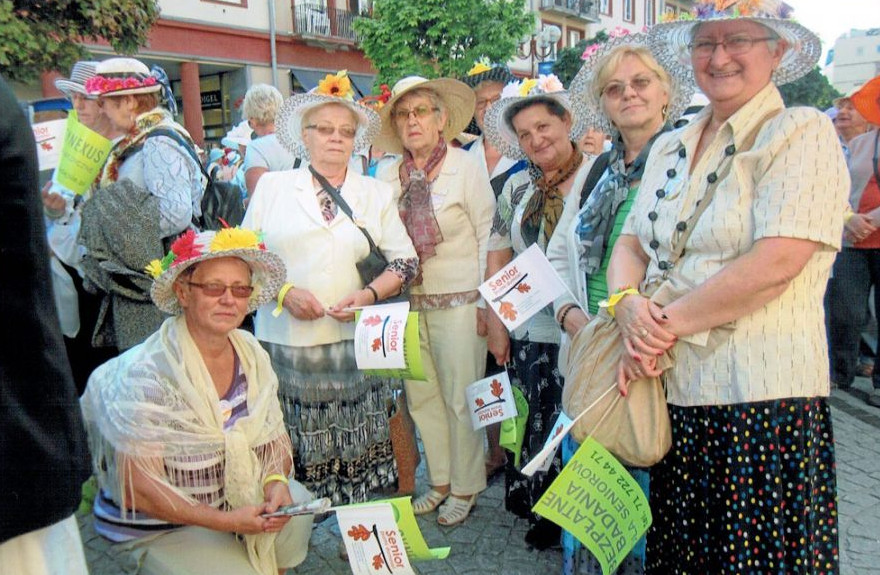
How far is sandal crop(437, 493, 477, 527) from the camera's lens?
11.4 ft

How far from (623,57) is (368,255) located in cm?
137

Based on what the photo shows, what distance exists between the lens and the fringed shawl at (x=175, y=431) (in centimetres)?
223

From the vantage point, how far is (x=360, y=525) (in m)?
2.35

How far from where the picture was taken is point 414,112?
3.38 metres

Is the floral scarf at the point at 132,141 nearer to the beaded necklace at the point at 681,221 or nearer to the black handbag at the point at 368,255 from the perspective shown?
the black handbag at the point at 368,255

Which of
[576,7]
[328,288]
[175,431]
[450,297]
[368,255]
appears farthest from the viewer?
[576,7]

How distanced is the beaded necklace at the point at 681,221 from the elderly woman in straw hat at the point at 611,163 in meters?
0.42

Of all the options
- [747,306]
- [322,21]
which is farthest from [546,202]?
[322,21]

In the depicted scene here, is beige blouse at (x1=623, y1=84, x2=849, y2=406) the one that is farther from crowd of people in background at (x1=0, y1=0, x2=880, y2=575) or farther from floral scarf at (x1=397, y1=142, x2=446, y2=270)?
floral scarf at (x1=397, y1=142, x2=446, y2=270)

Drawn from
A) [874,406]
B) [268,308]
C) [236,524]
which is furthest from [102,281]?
[874,406]

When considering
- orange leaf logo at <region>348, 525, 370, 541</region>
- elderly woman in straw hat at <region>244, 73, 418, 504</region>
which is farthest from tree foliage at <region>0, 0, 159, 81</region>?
orange leaf logo at <region>348, 525, 370, 541</region>

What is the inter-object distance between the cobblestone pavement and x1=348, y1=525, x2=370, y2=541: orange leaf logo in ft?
2.73

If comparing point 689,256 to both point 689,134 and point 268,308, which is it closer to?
point 689,134

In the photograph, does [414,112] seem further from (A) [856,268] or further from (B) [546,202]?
(A) [856,268]
